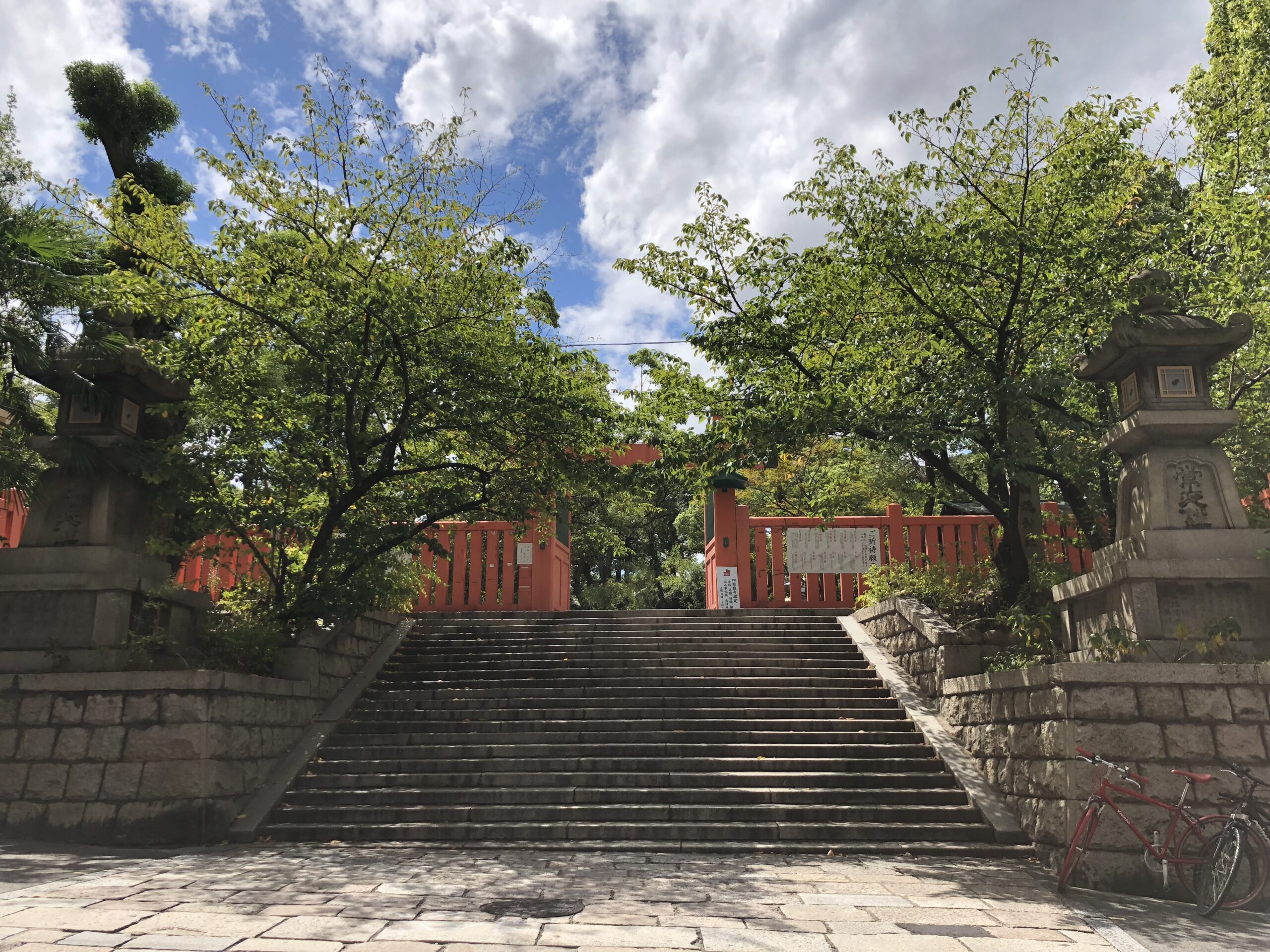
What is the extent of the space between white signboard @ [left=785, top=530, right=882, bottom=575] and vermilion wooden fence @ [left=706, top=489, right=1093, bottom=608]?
0.28ft

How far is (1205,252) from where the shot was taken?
9609 millimetres

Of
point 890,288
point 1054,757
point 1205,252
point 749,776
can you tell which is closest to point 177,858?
point 749,776

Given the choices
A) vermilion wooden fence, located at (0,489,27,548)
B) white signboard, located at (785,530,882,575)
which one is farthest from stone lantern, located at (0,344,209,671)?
white signboard, located at (785,530,882,575)

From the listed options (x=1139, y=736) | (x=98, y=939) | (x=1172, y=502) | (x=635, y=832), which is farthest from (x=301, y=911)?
(x=1172, y=502)

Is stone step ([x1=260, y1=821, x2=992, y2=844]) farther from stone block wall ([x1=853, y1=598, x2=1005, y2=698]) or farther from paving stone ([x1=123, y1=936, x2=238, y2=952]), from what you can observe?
paving stone ([x1=123, y1=936, x2=238, y2=952])

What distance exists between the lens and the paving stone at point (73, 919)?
12.4ft

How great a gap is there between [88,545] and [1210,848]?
320 inches

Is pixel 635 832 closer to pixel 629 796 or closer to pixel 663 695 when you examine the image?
pixel 629 796

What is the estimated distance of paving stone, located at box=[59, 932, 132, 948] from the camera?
353 centimetres

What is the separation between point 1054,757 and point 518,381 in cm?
592

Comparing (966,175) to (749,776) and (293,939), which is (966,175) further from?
(293,939)

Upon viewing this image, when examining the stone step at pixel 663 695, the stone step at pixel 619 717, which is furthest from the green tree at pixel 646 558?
the stone step at pixel 619 717

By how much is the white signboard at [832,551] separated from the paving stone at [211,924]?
9.83 m

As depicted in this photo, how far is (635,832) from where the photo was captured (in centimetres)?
650
